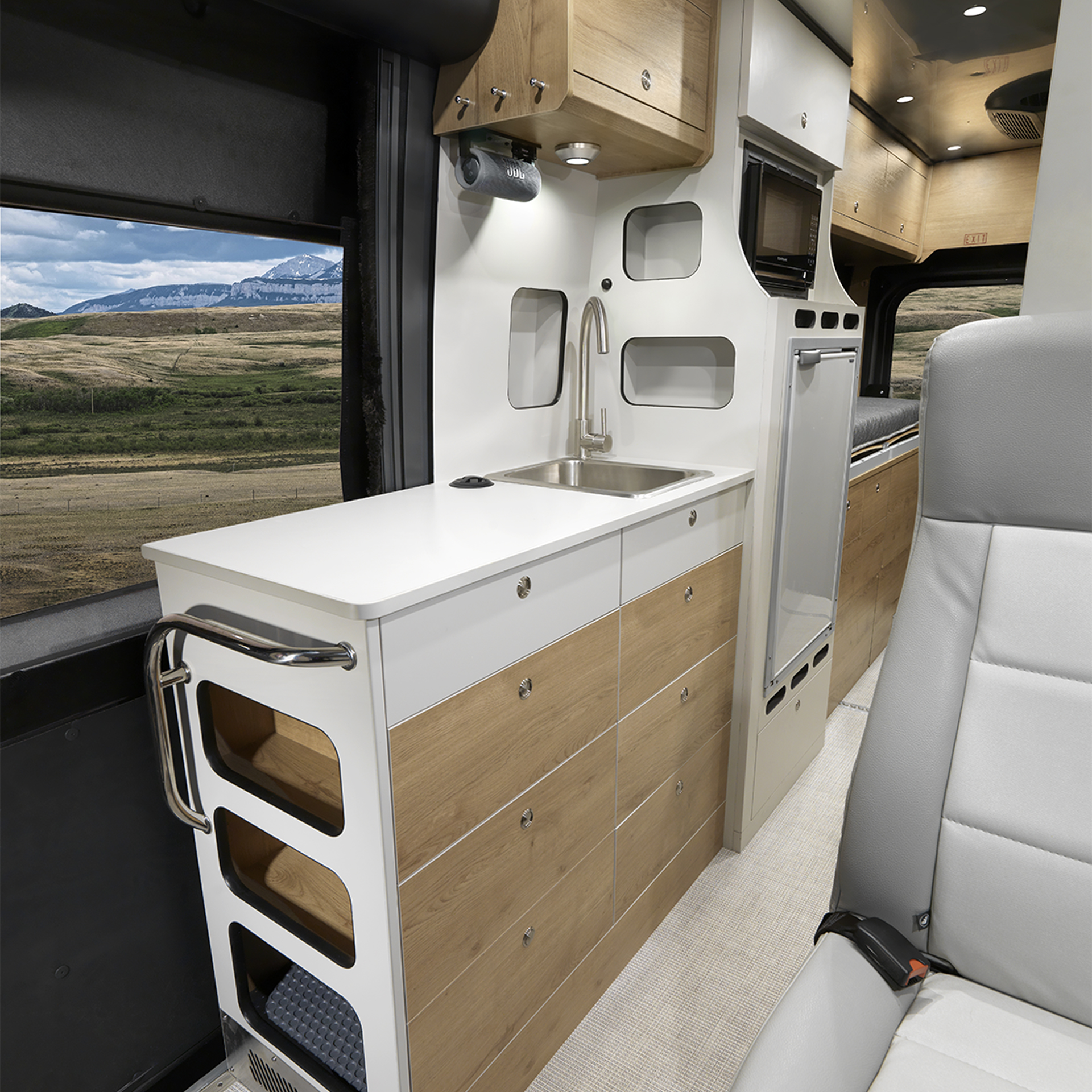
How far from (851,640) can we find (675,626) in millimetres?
1606

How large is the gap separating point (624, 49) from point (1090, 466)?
1.31 metres

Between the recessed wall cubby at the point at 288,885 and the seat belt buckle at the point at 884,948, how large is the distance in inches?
29.6

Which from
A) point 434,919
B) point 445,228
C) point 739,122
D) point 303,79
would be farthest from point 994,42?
point 434,919

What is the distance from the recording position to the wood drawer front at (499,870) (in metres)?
1.20

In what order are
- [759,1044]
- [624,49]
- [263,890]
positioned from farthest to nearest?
1. [624,49]
2. [263,890]
3. [759,1044]

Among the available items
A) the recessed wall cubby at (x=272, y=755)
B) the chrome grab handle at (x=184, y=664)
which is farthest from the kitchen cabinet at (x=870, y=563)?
the chrome grab handle at (x=184, y=664)

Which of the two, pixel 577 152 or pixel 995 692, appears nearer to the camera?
pixel 995 692

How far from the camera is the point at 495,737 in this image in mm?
1307

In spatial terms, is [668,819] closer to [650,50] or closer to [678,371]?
[678,371]

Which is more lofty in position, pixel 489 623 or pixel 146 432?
pixel 146 432

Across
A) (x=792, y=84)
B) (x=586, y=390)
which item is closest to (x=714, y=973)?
(x=586, y=390)

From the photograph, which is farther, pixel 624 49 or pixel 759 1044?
pixel 624 49

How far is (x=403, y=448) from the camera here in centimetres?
183

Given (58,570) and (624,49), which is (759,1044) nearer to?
(58,570)
